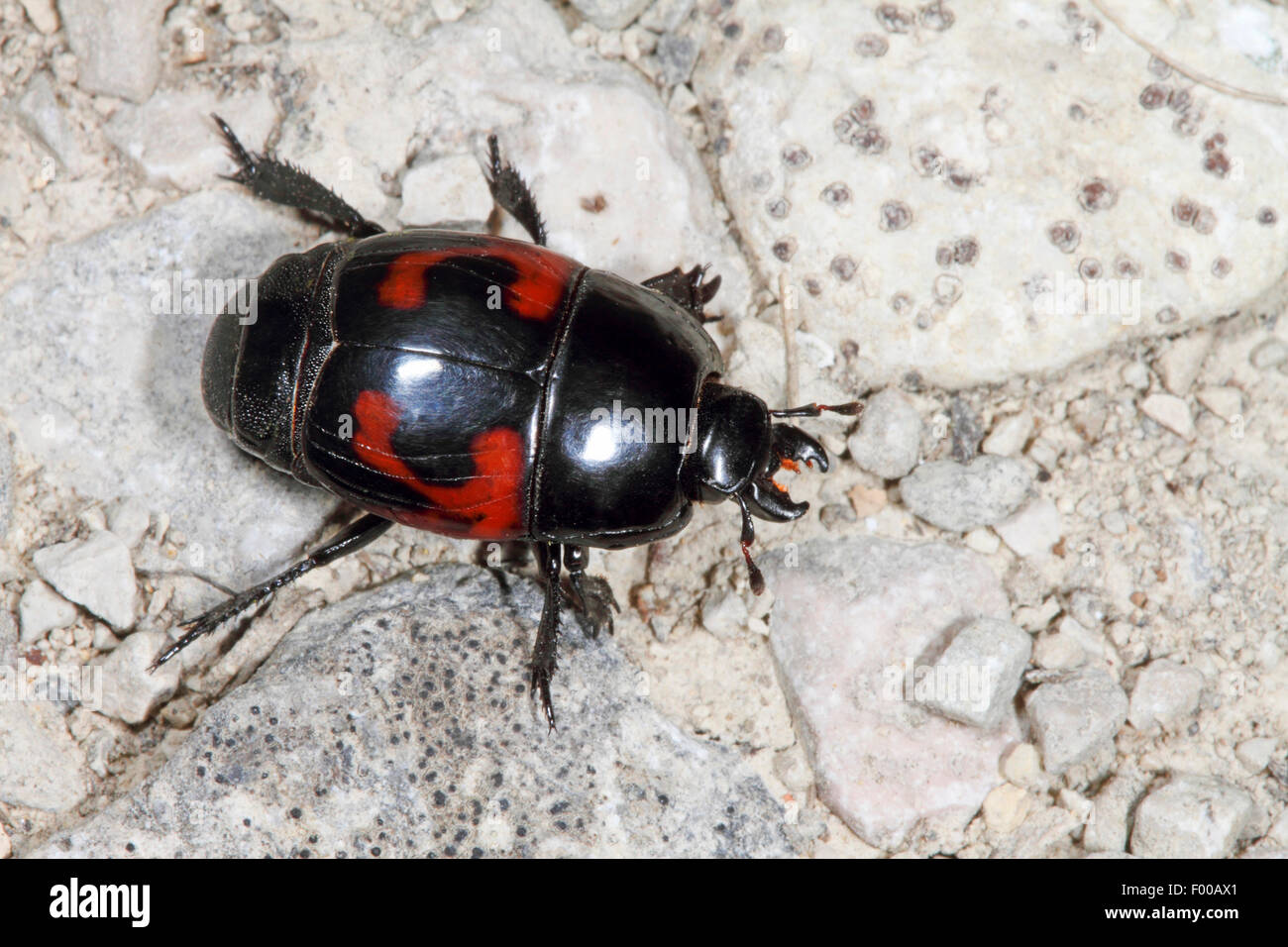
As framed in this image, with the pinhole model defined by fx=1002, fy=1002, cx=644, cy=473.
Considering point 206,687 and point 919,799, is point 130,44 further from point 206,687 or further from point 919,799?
point 919,799

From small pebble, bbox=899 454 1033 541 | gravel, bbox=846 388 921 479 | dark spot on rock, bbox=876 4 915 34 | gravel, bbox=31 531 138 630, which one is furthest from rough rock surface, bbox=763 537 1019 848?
gravel, bbox=31 531 138 630

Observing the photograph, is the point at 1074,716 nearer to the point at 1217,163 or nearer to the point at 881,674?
the point at 881,674

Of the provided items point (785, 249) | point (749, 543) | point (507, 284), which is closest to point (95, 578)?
point (507, 284)

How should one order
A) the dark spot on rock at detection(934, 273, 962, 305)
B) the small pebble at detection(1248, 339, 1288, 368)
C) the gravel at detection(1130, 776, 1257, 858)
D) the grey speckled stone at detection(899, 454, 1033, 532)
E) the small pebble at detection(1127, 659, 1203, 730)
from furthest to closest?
the small pebble at detection(1248, 339, 1288, 368) → the dark spot on rock at detection(934, 273, 962, 305) → the grey speckled stone at detection(899, 454, 1033, 532) → the small pebble at detection(1127, 659, 1203, 730) → the gravel at detection(1130, 776, 1257, 858)

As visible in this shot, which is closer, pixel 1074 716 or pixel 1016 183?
pixel 1074 716

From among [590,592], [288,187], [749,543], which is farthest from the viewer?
[288,187]

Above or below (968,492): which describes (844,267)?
above

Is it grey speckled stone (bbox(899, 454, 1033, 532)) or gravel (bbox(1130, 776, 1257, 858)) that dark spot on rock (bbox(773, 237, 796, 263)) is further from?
gravel (bbox(1130, 776, 1257, 858))
